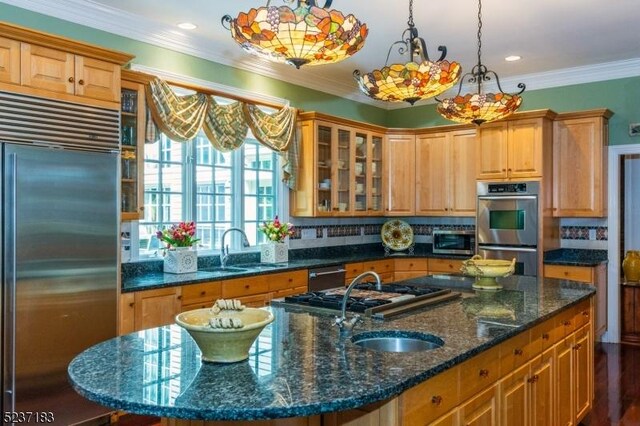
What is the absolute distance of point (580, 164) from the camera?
218 inches

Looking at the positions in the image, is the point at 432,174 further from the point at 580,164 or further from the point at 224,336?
the point at 224,336

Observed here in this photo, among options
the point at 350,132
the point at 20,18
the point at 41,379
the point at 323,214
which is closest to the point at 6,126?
the point at 20,18

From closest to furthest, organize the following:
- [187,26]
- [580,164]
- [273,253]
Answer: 1. [187,26]
2. [273,253]
3. [580,164]

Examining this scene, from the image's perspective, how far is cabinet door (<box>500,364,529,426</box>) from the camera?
2.34 metres

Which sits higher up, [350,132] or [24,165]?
[350,132]

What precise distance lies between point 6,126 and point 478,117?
2.80m

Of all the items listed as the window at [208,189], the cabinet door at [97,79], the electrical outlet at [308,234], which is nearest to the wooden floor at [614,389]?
the window at [208,189]

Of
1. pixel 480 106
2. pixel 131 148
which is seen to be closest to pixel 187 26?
pixel 131 148

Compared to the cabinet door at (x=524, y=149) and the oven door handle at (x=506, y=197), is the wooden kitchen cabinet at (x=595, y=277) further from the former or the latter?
the cabinet door at (x=524, y=149)

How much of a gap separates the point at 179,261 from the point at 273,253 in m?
1.09

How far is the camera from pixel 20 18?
3.56 metres

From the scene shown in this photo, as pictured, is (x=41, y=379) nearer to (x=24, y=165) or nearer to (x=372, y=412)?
(x=24, y=165)

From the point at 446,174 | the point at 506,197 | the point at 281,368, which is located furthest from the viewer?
the point at 446,174

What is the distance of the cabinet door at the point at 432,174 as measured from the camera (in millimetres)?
6285
